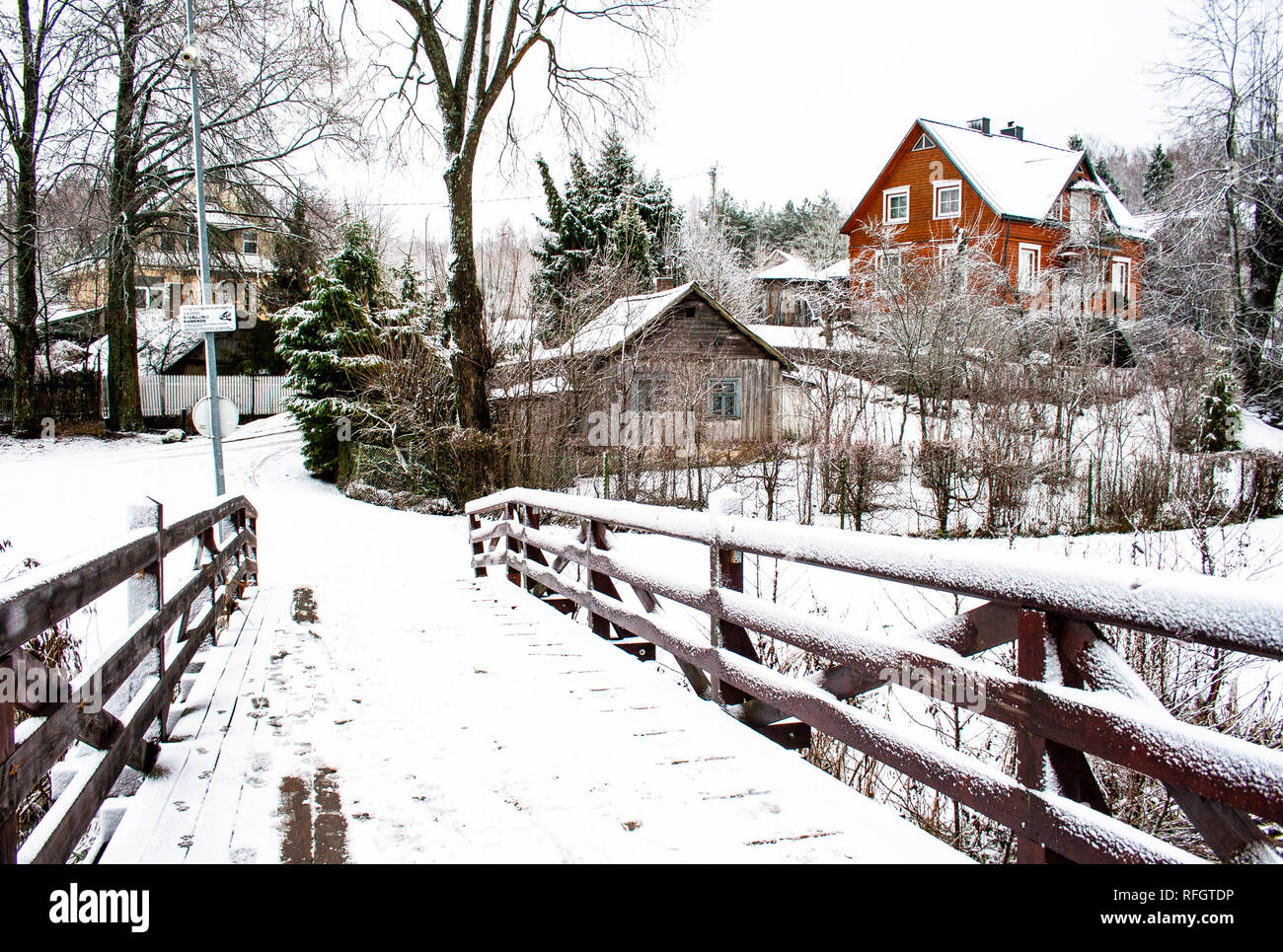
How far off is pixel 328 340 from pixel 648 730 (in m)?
19.1

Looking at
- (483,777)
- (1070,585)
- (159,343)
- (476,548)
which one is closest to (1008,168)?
(476,548)

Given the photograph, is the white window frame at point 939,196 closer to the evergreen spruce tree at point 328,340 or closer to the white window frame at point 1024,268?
the white window frame at point 1024,268

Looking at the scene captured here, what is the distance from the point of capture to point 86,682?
2.76 meters

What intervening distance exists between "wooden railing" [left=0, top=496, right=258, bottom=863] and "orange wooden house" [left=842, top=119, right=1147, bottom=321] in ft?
94.9

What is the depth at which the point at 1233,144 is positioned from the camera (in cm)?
2344

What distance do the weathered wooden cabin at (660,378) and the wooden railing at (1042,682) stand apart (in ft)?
47.6

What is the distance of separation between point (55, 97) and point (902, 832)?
27996 mm

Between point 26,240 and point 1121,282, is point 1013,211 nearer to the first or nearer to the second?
point 1121,282

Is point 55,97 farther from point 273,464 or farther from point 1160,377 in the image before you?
point 1160,377

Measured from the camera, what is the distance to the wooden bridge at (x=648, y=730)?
205 centimetres

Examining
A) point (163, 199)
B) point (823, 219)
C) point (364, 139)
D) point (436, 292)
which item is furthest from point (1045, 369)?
point (823, 219)

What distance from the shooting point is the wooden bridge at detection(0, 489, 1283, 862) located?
6.73 ft

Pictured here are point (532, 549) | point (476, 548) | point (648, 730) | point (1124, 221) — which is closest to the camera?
point (648, 730)

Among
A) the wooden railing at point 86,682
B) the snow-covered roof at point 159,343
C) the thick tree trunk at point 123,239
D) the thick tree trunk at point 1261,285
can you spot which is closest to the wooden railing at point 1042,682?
the wooden railing at point 86,682
